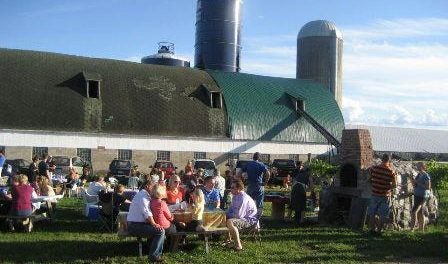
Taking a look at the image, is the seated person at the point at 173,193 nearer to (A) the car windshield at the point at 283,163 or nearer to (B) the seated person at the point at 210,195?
(B) the seated person at the point at 210,195

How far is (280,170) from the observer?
105 feet

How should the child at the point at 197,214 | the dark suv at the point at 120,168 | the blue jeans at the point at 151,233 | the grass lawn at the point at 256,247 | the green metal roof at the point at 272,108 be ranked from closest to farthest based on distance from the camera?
the blue jeans at the point at 151,233
the grass lawn at the point at 256,247
the child at the point at 197,214
the dark suv at the point at 120,168
the green metal roof at the point at 272,108

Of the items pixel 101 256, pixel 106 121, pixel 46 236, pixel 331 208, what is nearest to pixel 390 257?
pixel 331 208

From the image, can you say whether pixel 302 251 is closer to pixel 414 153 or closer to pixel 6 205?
pixel 6 205

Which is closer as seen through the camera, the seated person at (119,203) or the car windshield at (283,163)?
the seated person at (119,203)

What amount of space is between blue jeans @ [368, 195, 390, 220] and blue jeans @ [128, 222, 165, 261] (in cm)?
625

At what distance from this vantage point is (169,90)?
128 feet

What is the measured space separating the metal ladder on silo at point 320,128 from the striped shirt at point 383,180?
2876cm

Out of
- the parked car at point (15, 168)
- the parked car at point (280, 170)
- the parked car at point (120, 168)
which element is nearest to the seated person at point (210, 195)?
the parked car at point (15, 168)

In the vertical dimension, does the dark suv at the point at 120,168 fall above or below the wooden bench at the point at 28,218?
above

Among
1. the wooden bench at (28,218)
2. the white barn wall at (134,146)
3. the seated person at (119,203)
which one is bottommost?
the wooden bench at (28,218)

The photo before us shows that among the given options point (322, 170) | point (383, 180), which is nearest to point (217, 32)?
point (322, 170)

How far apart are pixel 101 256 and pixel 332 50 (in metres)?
50.6

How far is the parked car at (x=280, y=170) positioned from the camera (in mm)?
30623
